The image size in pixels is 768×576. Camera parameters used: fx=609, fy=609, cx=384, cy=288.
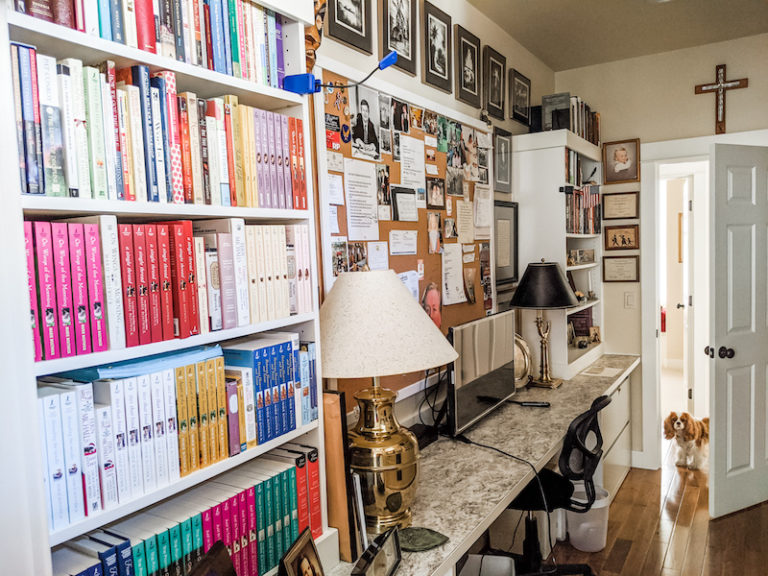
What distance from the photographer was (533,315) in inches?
131

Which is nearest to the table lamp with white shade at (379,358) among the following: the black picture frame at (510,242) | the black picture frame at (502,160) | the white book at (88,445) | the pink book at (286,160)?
the pink book at (286,160)

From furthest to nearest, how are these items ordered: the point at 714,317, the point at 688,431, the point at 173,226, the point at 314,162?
1. the point at 688,431
2. the point at 714,317
3. the point at 314,162
4. the point at 173,226

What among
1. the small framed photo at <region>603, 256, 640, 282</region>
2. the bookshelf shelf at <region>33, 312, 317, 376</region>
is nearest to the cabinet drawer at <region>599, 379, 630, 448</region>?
the small framed photo at <region>603, 256, 640, 282</region>

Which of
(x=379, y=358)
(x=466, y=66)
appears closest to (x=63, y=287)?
(x=379, y=358)

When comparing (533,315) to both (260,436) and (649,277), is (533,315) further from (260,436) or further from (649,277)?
(260,436)

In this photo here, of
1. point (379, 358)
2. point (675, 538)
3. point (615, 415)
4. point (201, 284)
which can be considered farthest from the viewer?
point (615, 415)

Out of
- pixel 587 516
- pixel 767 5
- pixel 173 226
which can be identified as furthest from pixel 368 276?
pixel 767 5

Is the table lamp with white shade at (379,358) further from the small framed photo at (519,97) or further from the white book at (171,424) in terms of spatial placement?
the small framed photo at (519,97)

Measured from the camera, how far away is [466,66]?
112 inches

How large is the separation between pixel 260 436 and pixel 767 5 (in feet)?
10.9

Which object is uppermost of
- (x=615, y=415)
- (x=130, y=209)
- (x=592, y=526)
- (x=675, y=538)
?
(x=130, y=209)

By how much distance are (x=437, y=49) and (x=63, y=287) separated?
6.86 feet

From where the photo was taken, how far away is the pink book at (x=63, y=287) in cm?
90

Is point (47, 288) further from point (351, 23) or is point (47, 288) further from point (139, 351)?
point (351, 23)
